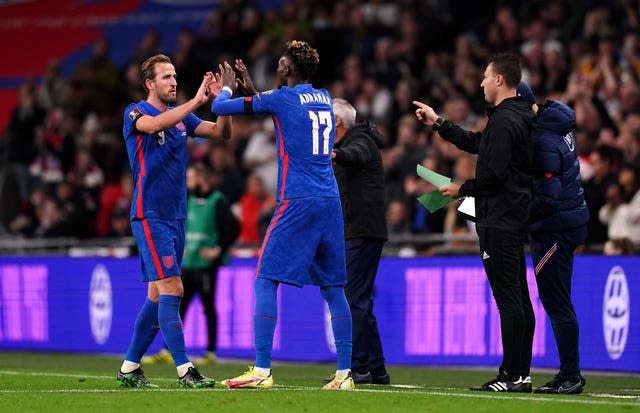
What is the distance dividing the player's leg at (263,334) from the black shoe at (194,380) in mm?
323

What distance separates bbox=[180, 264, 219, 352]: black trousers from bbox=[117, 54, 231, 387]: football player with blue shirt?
17.3 feet

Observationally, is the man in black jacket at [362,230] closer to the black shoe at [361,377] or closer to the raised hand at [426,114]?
the black shoe at [361,377]

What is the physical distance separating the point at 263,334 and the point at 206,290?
20.5ft

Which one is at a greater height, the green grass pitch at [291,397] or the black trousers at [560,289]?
the black trousers at [560,289]

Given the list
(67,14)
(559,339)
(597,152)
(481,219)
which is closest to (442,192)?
(481,219)

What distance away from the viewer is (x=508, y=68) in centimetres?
991

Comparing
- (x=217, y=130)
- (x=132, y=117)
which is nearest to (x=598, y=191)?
(x=217, y=130)

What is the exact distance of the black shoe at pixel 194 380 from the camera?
391 inches

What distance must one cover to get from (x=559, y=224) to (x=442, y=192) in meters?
0.90

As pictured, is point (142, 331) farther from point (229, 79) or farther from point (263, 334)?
point (229, 79)

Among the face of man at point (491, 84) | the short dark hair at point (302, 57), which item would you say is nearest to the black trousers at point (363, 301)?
the face of man at point (491, 84)

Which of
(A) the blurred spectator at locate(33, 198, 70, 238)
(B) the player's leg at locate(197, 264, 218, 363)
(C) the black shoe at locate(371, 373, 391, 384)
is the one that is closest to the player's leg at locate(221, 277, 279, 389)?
(C) the black shoe at locate(371, 373, 391, 384)

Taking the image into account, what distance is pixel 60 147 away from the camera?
2252 centimetres

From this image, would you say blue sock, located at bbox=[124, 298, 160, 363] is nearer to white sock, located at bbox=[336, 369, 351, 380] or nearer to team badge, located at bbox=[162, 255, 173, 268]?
team badge, located at bbox=[162, 255, 173, 268]
